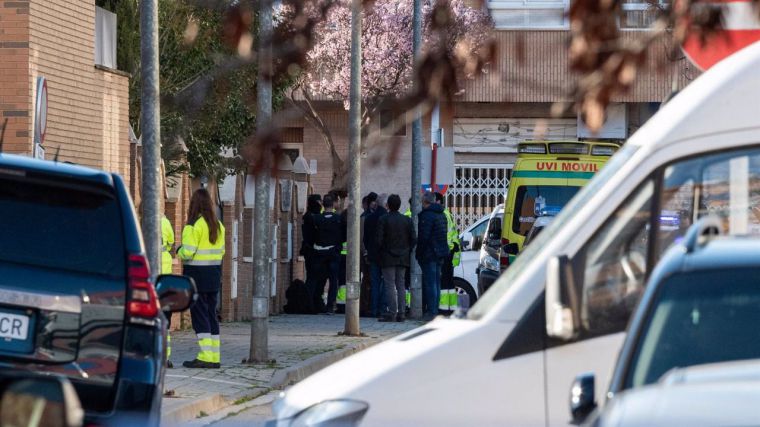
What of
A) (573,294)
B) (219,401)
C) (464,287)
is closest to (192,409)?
(219,401)

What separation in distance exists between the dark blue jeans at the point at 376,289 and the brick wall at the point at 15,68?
32.8ft

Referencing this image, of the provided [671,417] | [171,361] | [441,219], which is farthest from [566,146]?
[671,417]

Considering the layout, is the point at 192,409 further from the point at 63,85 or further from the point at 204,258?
the point at 63,85

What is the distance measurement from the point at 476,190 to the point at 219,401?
34012 mm

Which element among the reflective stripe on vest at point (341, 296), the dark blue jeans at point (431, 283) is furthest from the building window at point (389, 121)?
the reflective stripe on vest at point (341, 296)

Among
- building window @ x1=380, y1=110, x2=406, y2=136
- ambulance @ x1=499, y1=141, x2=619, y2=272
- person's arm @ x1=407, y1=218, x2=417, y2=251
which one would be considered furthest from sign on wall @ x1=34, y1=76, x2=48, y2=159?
ambulance @ x1=499, y1=141, x2=619, y2=272

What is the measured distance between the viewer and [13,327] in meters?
7.15

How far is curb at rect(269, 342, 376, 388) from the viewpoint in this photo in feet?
52.5

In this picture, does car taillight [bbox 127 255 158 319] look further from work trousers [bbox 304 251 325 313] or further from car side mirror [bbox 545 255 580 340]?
work trousers [bbox 304 251 325 313]

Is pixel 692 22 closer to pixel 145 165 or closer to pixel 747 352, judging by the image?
pixel 747 352

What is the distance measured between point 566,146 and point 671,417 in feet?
75.2

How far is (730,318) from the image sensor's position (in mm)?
5285

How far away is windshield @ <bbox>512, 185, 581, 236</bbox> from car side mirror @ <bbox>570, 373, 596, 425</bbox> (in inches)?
789

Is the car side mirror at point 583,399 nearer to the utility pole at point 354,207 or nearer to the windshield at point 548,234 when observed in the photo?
the windshield at point 548,234
